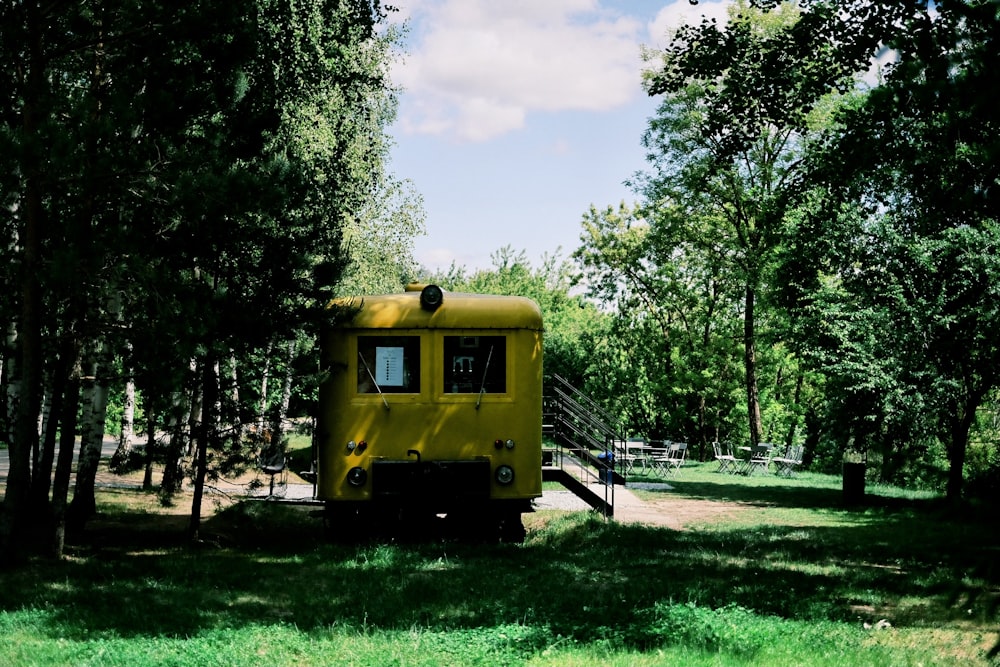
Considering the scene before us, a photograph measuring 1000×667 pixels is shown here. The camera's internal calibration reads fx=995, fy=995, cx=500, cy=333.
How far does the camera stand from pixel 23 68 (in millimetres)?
9445

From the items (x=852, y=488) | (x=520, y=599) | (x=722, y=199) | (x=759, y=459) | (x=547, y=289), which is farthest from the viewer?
(x=547, y=289)

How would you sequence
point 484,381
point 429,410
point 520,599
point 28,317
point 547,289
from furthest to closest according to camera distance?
point 547,289, point 484,381, point 429,410, point 28,317, point 520,599

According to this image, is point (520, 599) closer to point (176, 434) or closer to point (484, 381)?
point (484, 381)

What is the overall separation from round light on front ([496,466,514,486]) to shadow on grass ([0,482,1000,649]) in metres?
0.71

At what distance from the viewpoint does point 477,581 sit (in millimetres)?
8539

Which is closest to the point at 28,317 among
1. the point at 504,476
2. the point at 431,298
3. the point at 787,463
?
the point at 431,298

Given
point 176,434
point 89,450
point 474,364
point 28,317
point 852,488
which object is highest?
point 28,317

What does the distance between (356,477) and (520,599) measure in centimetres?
381

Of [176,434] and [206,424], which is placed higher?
[206,424]

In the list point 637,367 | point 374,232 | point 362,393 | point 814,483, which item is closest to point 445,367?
point 362,393

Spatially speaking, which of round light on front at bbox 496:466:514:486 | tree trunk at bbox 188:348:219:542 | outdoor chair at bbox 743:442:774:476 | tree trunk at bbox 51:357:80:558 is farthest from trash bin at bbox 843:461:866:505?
tree trunk at bbox 51:357:80:558

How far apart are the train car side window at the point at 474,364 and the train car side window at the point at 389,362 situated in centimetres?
38

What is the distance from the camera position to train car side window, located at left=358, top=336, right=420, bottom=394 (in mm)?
11344

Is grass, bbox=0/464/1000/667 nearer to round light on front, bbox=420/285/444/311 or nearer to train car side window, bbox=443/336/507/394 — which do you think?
train car side window, bbox=443/336/507/394
